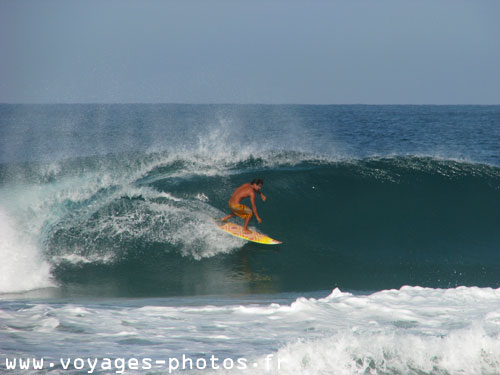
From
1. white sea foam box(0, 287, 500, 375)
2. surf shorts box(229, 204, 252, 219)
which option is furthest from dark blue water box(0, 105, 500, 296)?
white sea foam box(0, 287, 500, 375)

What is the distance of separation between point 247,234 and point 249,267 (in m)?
1.01

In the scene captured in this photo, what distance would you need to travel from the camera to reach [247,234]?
33.6 feet

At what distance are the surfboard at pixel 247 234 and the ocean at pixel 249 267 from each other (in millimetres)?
123

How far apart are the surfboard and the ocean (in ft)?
0.40

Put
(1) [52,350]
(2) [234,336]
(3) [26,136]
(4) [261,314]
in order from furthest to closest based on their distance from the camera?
(3) [26,136], (4) [261,314], (2) [234,336], (1) [52,350]

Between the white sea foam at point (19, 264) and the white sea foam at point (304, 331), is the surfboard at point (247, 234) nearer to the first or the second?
the white sea foam at point (304, 331)

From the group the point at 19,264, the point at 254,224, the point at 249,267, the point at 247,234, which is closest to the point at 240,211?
the point at 247,234

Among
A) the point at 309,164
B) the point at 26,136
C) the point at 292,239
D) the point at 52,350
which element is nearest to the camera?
the point at 52,350

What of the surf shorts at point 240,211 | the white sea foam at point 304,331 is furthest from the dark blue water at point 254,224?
the white sea foam at point 304,331

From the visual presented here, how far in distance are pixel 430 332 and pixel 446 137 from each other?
30993 mm

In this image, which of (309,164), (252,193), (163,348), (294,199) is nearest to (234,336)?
(163,348)

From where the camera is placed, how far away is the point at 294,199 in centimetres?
1283

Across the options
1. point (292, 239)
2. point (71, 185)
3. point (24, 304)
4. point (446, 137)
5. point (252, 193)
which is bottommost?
point (24, 304)

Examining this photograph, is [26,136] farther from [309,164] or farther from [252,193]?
[252,193]
